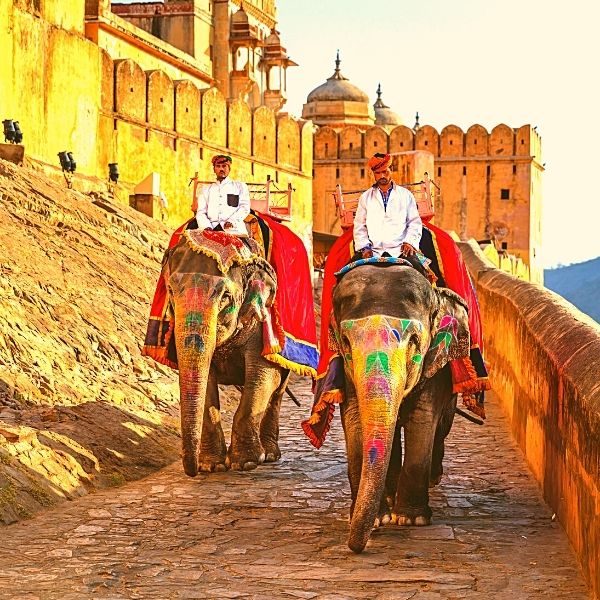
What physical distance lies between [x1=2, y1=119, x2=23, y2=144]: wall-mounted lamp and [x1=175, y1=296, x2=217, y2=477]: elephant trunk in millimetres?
11948

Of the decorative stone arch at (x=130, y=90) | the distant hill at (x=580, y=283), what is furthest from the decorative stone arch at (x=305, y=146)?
the distant hill at (x=580, y=283)

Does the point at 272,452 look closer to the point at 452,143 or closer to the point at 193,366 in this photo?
the point at 193,366

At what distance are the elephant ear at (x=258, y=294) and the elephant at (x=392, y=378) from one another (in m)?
1.64

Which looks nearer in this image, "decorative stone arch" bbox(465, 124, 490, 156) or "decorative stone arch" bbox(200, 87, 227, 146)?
"decorative stone arch" bbox(200, 87, 227, 146)

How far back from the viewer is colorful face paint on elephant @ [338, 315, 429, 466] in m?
5.62

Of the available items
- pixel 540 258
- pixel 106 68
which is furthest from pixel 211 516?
pixel 540 258

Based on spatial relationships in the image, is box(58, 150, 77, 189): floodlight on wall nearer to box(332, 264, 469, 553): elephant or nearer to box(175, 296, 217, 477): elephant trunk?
box(175, 296, 217, 477): elephant trunk

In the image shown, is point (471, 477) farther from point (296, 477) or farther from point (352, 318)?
point (352, 318)

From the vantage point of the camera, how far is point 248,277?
7.86 metres

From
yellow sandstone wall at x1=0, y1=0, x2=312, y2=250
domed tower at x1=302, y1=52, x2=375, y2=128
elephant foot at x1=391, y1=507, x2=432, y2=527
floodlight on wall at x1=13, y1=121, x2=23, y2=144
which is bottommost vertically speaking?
elephant foot at x1=391, y1=507, x2=432, y2=527

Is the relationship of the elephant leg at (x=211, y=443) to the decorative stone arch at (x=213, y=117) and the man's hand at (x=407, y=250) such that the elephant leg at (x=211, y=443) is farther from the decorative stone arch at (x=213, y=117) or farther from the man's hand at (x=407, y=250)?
the decorative stone arch at (x=213, y=117)

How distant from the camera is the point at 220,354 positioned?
8039 mm

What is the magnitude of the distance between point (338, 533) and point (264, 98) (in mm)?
41595

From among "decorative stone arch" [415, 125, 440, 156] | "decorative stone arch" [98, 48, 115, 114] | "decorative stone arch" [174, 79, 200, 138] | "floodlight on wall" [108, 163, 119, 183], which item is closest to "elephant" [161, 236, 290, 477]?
"floodlight on wall" [108, 163, 119, 183]
